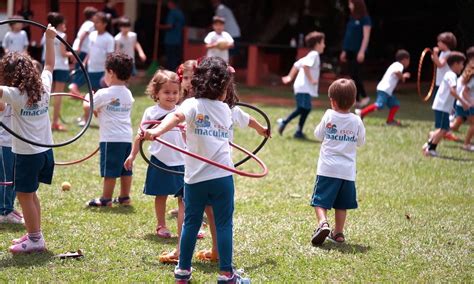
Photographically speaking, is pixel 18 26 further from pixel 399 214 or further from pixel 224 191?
pixel 224 191

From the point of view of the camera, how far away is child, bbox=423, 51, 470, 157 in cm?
1166

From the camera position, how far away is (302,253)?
21.6ft

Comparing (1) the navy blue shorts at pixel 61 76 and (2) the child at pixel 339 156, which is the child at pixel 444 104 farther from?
(1) the navy blue shorts at pixel 61 76

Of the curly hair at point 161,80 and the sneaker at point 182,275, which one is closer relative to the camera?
the sneaker at point 182,275

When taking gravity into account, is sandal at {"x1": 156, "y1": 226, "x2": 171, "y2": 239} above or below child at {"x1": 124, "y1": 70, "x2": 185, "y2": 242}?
below

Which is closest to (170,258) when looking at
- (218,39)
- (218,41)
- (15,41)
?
(218,41)

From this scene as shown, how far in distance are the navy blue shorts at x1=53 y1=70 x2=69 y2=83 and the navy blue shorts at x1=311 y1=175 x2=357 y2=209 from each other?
718cm

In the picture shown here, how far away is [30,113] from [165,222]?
70.7 inches

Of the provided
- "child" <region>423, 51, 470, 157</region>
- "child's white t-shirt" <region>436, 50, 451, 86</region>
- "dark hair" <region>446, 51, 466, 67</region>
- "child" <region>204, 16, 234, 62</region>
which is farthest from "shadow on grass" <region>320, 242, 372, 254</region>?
"child" <region>204, 16, 234, 62</region>

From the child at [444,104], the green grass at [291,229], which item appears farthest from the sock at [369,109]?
the green grass at [291,229]

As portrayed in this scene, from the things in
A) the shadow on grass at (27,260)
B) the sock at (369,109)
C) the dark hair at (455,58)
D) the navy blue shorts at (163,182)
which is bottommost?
the shadow on grass at (27,260)

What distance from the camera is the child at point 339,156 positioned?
695 centimetres

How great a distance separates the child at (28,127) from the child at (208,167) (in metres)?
1.45

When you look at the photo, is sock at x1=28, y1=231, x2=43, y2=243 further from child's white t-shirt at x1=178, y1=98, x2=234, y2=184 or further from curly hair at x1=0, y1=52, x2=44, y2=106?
child's white t-shirt at x1=178, y1=98, x2=234, y2=184
